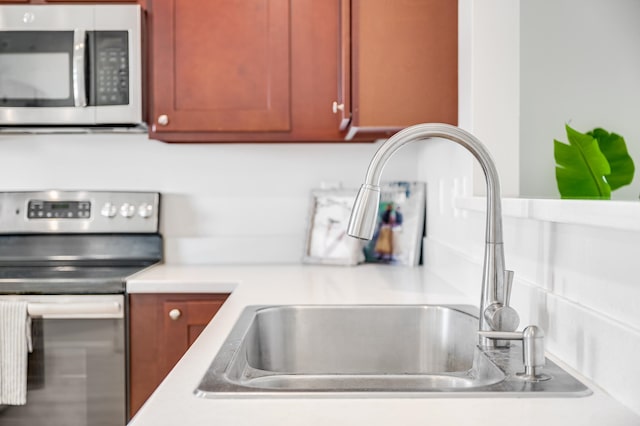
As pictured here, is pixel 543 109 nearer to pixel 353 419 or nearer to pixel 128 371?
pixel 353 419

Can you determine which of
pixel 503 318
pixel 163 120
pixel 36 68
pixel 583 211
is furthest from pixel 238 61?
pixel 583 211

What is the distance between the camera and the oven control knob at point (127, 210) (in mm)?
2434

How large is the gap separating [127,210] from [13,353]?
0.73 metres

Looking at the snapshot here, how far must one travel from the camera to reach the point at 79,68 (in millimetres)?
2131

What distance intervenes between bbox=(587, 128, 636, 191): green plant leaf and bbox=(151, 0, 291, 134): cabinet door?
3.69 ft

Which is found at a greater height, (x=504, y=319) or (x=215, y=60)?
(x=215, y=60)

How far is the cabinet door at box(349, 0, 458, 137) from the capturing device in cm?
186

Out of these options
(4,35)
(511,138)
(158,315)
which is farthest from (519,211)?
(4,35)

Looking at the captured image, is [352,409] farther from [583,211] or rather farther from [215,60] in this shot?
[215,60]

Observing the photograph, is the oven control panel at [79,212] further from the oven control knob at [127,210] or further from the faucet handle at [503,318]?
the faucet handle at [503,318]

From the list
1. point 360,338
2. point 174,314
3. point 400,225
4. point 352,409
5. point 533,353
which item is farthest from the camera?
point 400,225

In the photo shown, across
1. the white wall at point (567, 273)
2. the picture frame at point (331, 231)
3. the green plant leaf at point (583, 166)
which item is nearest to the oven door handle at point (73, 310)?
the picture frame at point (331, 231)

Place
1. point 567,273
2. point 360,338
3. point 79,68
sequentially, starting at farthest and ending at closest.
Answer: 1. point 79,68
2. point 360,338
3. point 567,273

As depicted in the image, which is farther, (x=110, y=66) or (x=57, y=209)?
(x=57, y=209)
